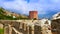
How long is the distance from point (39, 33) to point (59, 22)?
41cm

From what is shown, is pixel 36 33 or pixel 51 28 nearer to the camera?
pixel 51 28

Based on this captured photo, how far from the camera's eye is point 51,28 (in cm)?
309

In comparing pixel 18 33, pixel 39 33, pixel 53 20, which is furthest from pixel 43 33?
pixel 18 33

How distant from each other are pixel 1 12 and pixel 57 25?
27.3 metres

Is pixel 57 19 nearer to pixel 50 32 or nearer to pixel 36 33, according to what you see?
pixel 50 32

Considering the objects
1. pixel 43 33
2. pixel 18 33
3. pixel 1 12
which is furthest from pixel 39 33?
pixel 1 12

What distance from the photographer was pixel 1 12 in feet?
98.0

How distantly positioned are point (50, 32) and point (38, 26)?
0.23 metres

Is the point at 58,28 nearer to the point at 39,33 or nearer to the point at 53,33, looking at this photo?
the point at 53,33

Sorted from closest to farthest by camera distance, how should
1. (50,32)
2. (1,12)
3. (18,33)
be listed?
(50,32) < (18,33) < (1,12)

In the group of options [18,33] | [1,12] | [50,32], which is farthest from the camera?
[1,12]

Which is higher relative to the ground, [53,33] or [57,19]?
[57,19]

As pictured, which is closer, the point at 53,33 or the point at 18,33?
the point at 53,33

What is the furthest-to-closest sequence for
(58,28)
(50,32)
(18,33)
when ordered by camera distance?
1. (18,33)
2. (50,32)
3. (58,28)
